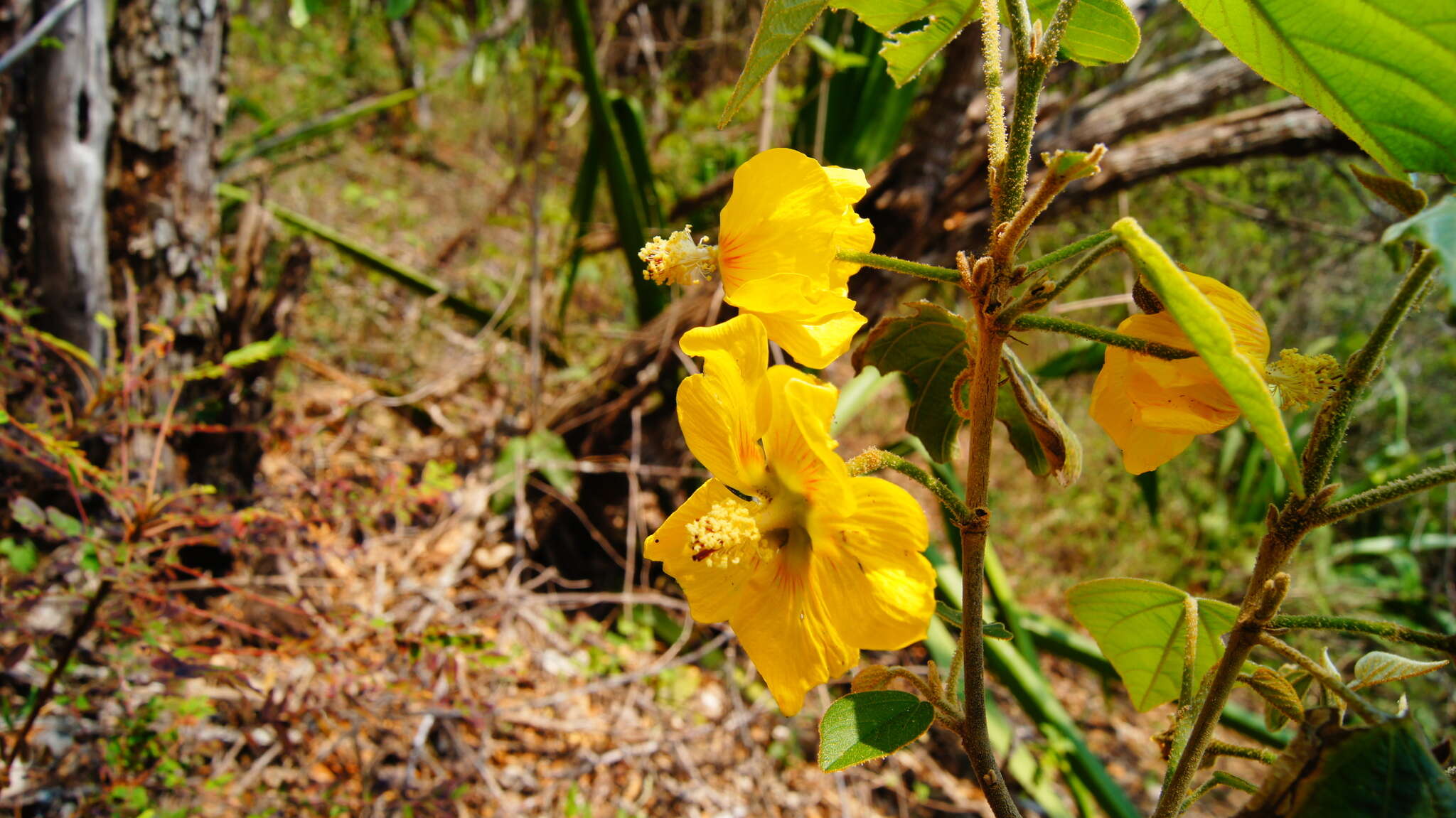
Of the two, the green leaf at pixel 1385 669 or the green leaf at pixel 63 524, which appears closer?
the green leaf at pixel 1385 669

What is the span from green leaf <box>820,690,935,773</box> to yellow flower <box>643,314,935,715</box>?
0.6 inches

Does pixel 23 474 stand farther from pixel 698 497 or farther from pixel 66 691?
pixel 698 497

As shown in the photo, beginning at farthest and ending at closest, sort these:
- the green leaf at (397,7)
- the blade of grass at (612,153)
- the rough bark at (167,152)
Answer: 1. the blade of grass at (612,153)
2. the rough bark at (167,152)
3. the green leaf at (397,7)

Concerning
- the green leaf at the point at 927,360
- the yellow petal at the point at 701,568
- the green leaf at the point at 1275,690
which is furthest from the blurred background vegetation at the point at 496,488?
the green leaf at the point at 1275,690

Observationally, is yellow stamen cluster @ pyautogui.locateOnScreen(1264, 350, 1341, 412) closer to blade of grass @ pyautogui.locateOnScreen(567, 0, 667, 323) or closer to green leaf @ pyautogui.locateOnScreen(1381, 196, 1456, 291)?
green leaf @ pyautogui.locateOnScreen(1381, 196, 1456, 291)

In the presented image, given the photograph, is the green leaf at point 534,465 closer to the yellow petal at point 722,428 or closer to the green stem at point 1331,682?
the yellow petal at point 722,428

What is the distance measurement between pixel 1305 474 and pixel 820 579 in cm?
19

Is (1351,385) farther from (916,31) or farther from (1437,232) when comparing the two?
(916,31)

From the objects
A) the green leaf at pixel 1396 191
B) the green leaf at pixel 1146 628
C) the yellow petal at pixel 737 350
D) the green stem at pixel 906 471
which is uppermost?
the green leaf at pixel 1396 191

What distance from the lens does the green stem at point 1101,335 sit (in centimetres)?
29

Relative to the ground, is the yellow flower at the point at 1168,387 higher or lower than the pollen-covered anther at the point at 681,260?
lower

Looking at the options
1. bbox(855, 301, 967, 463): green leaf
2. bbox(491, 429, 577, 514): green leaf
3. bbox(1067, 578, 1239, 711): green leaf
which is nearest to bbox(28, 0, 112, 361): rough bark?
bbox(491, 429, 577, 514): green leaf

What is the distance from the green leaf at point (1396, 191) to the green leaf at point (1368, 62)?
1cm

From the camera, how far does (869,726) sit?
0.33 m
